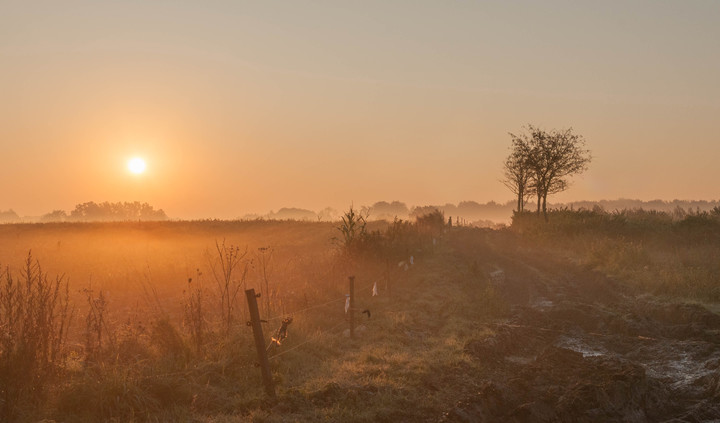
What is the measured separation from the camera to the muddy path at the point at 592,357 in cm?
825

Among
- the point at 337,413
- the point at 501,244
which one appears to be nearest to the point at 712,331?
the point at 337,413

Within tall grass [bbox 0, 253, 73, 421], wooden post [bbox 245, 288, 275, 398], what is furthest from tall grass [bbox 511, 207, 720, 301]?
tall grass [bbox 0, 253, 73, 421]

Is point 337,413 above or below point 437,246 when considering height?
below

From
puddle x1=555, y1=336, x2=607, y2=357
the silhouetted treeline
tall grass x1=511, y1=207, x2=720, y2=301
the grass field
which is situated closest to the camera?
the grass field

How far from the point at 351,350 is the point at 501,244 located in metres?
24.3

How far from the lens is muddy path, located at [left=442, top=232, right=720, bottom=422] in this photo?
8250 mm

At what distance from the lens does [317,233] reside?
42219mm

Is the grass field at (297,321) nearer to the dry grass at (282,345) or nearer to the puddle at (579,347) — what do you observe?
the dry grass at (282,345)

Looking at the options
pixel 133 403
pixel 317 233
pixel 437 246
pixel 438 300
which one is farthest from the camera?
pixel 317 233

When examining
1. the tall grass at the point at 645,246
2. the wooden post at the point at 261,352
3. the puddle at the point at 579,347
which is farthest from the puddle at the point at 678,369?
the wooden post at the point at 261,352

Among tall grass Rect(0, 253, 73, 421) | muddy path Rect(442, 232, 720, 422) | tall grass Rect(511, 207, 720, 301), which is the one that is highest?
tall grass Rect(511, 207, 720, 301)

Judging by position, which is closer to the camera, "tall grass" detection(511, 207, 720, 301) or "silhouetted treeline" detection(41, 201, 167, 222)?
"tall grass" detection(511, 207, 720, 301)

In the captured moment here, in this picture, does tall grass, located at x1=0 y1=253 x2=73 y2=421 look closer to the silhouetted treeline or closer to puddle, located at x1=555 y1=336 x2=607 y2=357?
puddle, located at x1=555 y1=336 x2=607 y2=357

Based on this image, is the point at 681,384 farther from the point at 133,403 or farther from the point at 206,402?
the point at 133,403
